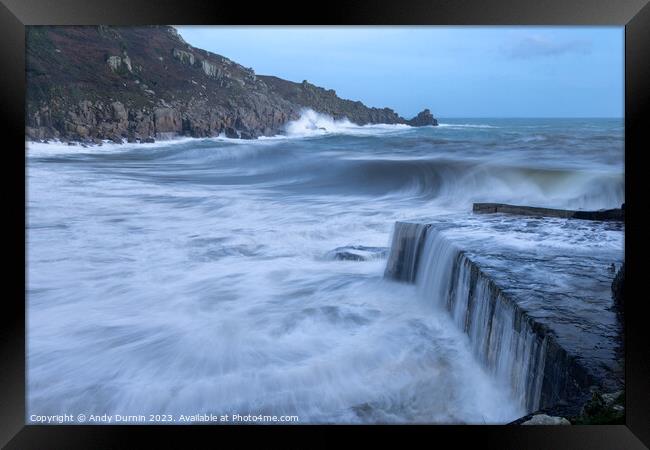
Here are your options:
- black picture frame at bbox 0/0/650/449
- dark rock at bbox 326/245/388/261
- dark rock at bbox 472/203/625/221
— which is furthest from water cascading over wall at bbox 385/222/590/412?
dark rock at bbox 472/203/625/221

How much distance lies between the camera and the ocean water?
2.96 metres

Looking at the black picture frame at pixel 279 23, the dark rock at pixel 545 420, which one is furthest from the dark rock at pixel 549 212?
the dark rock at pixel 545 420

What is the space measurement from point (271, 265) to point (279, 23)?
2.48m

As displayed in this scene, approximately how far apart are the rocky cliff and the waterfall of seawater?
4.71 feet

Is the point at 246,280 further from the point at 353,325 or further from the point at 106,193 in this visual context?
the point at 106,193

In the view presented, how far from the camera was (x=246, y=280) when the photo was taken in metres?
4.28

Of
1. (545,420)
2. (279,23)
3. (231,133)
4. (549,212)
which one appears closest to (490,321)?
(545,420)

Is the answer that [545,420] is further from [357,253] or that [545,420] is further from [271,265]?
[271,265]

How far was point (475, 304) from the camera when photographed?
2.90 metres

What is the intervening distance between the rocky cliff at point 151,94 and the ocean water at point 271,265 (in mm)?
152

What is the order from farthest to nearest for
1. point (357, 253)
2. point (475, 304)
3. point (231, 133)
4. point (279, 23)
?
point (231, 133)
point (357, 253)
point (475, 304)
point (279, 23)

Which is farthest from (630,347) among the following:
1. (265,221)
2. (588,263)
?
(265,221)

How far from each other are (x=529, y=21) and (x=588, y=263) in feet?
4.04

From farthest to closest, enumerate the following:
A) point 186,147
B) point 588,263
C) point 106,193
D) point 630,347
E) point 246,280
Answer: point 186,147 → point 106,193 → point 246,280 → point 588,263 → point 630,347
